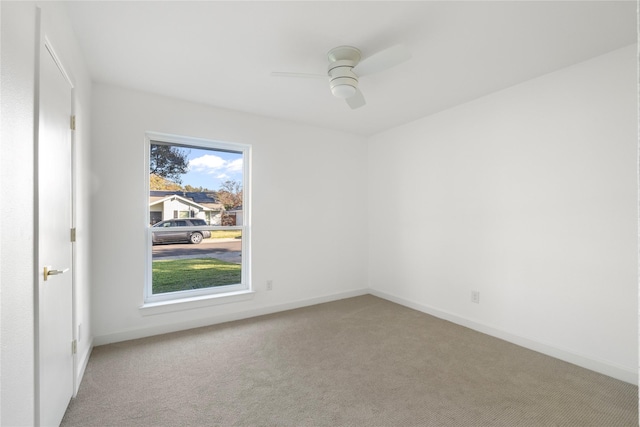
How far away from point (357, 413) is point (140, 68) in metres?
3.25

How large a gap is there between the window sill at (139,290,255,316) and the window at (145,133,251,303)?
0.34 feet

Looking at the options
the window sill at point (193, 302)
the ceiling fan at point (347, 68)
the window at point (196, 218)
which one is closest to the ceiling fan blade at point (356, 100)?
the ceiling fan at point (347, 68)

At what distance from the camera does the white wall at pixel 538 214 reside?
233 centimetres

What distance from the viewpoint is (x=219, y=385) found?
2.22 m

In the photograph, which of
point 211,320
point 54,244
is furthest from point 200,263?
point 54,244

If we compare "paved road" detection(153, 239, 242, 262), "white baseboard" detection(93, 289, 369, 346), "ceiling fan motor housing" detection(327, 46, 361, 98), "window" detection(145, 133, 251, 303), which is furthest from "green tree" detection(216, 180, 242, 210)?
"ceiling fan motor housing" detection(327, 46, 361, 98)

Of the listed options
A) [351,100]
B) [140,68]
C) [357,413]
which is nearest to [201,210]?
[140,68]

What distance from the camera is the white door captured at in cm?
143

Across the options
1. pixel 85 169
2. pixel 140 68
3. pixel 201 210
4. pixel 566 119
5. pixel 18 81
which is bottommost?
pixel 201 210

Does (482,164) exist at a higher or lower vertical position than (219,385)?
higher

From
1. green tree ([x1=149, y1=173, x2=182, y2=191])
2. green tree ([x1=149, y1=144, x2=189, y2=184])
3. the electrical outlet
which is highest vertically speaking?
green tree ([x1=149, y1=144, x2=189, y2=184])

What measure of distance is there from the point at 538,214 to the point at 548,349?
124 cm

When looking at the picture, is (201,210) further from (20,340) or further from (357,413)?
(357,413)

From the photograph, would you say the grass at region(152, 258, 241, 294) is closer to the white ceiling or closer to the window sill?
the window sill
